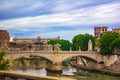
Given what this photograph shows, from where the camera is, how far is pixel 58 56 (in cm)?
3612

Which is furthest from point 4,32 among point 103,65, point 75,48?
point 103,65

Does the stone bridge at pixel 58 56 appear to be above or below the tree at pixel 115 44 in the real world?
below

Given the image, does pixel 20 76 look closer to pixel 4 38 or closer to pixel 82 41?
pixel 82 41

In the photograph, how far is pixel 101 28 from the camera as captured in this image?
70.2 m

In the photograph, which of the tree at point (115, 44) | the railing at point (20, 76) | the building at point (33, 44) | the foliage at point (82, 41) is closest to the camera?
the railing at point (20, 76)

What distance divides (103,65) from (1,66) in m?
28.4

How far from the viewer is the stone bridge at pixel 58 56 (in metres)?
34.4

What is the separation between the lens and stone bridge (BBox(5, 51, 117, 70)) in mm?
34406

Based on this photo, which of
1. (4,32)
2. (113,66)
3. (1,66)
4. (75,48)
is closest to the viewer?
(1,66)

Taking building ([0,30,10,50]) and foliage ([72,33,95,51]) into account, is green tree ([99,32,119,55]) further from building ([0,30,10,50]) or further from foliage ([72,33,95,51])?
building ([0,30,10,50])

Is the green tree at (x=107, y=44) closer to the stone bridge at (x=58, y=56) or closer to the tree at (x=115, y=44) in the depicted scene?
the tree at (x=115, y=44)

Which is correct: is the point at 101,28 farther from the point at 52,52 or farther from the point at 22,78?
the point at 22,78

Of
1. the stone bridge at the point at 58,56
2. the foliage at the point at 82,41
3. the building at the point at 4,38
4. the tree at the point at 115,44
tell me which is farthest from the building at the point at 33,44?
the tree at the point at 115,44

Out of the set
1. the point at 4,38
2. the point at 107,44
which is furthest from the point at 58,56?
the point at 4,38
